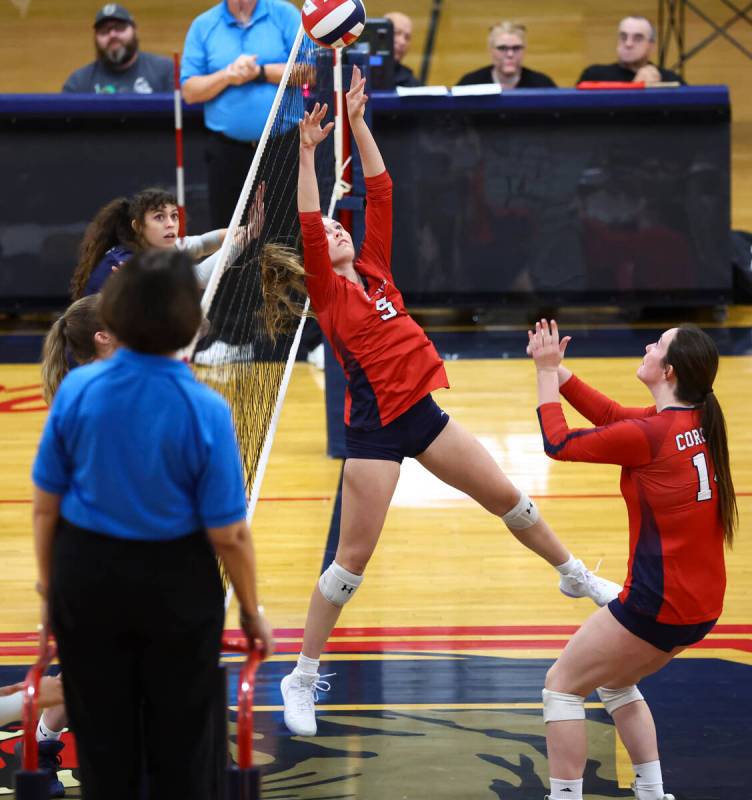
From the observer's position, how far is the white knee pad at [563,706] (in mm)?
4074

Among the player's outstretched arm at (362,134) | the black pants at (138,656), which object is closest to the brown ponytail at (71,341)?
the player's outstretched arm at (362,134)

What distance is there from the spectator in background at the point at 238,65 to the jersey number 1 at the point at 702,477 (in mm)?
6031

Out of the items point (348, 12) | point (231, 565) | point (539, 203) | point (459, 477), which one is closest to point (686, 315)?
point (539, 203)

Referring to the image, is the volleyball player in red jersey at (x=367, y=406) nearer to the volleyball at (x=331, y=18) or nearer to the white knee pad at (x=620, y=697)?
the white knee pad at (x=620, y=697)

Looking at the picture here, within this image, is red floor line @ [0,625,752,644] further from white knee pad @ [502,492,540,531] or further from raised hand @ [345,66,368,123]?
raised hand @ [345,66,368,123]

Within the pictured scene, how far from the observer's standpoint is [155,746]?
3.14 meters

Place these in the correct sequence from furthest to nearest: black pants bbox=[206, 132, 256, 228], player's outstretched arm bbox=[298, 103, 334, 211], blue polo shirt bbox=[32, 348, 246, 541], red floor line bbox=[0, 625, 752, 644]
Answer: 1. black pants bbox=[206, 132, 256, 228]
2. red floor line bbox=[0, 625, 752, 644]
3. player's outstretched arm bbox=[298, 103, 334, 211]
4. blue polo shirt bbox=[32, 348, 246, 541]

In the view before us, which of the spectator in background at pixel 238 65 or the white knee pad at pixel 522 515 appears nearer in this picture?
the white knee pad at pixel 522 515

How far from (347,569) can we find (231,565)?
1.82 metres

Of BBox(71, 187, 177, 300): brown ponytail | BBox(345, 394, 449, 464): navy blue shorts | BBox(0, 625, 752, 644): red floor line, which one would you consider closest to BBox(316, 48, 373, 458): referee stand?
BBox(71, 187, 177, 300): brown ponytail

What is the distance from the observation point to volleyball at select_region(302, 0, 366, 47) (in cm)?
645

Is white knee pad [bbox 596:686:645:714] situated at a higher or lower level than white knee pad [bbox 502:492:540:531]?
lower

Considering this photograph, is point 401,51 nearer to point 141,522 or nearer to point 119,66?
point 119,66

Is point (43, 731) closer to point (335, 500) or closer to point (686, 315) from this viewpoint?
point (335, 500)
